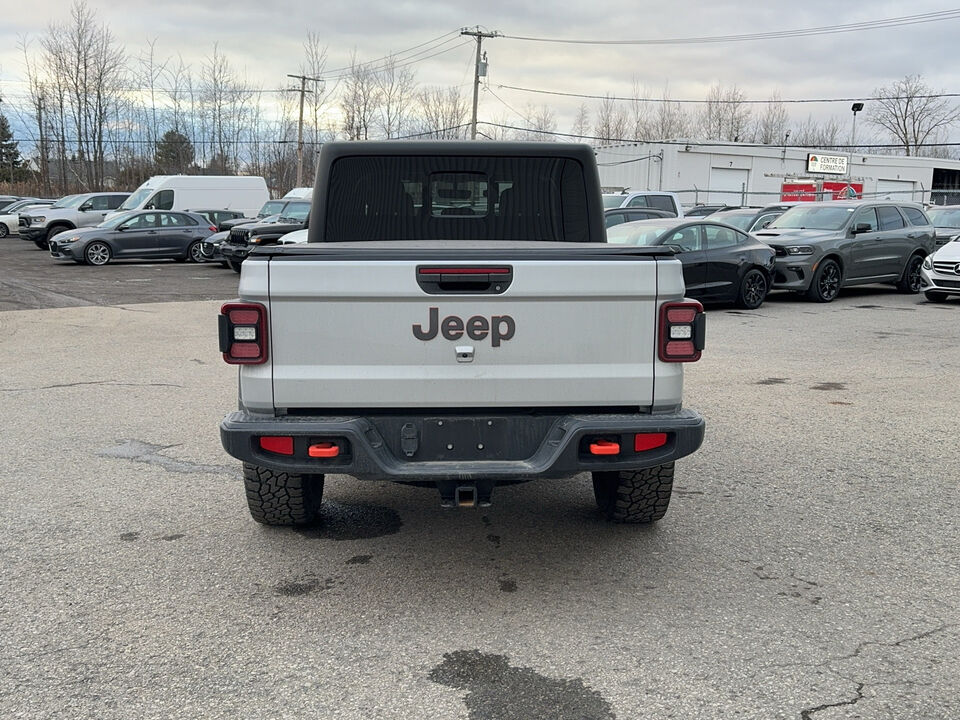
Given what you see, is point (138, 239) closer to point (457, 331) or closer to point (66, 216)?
point (66, 216)

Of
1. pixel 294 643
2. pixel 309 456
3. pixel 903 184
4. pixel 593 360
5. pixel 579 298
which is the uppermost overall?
pixel 903 184

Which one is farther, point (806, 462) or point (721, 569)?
point (806, 462)

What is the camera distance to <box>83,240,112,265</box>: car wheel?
23094mm

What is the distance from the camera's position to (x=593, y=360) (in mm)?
3834

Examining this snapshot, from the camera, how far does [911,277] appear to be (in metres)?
17.5

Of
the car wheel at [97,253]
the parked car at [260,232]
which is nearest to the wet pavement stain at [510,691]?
the parked car at [260,232]

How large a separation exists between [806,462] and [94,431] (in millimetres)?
5223

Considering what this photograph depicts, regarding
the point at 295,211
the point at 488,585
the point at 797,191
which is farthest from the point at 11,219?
the point at 488,585

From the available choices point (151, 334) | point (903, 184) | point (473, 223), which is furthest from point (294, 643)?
point (903, 184)

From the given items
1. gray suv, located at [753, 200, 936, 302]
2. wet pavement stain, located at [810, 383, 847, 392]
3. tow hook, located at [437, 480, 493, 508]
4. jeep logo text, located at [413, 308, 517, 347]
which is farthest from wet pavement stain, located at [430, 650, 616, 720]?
gray suv, located at [753, 200, 936, 302]

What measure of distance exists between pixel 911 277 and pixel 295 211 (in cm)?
1432

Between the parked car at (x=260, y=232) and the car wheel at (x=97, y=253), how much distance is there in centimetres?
383

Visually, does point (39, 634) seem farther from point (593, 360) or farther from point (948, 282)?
point (948, 282)

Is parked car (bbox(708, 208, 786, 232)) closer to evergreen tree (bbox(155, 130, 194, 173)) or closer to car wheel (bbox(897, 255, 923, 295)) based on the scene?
car wheel (bbox(897, 255, 923, 295))
